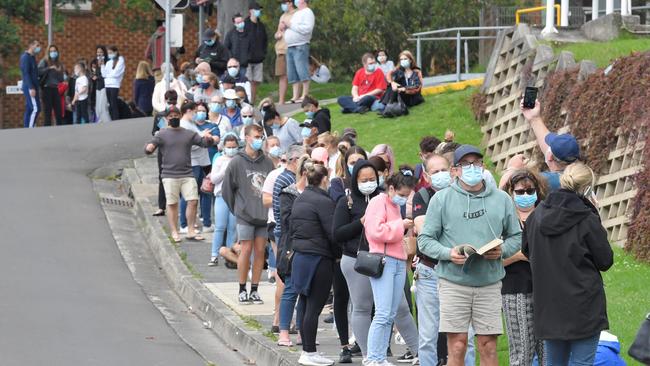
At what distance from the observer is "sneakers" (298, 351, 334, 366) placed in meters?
11.8

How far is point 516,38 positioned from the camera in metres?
21.7

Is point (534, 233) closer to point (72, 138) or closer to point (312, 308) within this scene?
point (312, 308)

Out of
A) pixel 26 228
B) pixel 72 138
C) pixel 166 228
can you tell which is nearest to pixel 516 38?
pixel 166 228

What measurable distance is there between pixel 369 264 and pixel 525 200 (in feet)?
4.88

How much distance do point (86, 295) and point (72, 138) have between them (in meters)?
12.0

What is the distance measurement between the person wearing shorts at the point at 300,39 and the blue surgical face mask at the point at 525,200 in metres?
17.0

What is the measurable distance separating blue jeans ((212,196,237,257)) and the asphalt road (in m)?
1.12

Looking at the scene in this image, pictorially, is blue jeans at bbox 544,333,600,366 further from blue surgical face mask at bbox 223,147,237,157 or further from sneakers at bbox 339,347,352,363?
blue surgical face mask at bbox 223,147,237,157

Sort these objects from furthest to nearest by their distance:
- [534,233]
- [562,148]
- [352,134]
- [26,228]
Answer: [26,228]
[352,134]
[562,148]
[534,233]

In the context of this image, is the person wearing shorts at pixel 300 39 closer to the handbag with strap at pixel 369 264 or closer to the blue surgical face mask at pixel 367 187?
the blue surgical face mask at pixel 367 187

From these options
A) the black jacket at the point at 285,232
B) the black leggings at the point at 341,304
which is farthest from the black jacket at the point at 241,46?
the black leggings at the point at 341,304

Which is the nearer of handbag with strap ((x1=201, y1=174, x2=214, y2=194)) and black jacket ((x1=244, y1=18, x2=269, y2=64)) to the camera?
handbag with strap ((x1=201, y1=174, x2=214, y2=194))

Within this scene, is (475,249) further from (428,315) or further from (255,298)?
(255,298)

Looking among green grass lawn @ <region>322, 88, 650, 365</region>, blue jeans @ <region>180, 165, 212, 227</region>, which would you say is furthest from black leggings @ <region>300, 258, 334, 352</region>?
blue jeans @ <region>180, 165, 212, 227</region>
